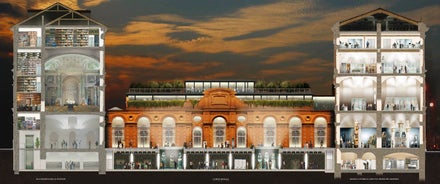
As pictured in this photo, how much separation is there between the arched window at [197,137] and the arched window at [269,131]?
6.80m

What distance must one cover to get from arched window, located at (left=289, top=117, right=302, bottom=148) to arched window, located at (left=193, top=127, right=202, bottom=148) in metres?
9.43

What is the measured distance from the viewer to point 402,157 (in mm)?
100875

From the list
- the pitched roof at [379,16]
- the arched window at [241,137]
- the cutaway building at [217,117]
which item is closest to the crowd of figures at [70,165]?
the cutaway building at [217,117]

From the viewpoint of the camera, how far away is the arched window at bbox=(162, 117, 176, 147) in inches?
4183

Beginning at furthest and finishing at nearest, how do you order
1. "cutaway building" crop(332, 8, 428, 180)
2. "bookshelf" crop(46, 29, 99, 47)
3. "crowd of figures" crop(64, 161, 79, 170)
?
"crowd of figures" crop(64, 161, 79, 170) → "bookshelf" crop(46, 29, 99, 47) → "cutaway building" crop(332, 8, 428, 180)

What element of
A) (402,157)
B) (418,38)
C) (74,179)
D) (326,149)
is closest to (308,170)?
(326,149)

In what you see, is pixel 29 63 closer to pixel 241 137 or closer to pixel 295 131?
pixel 241 137

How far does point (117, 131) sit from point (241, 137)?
13.0 meters

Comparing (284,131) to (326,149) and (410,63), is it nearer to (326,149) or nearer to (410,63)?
(326,149)

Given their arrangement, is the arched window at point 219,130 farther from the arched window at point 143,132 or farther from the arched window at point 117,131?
A: the arched window at point 117,131

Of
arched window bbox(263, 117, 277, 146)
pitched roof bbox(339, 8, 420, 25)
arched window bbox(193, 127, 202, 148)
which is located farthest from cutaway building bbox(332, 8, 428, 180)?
arched window bbox(193, 127, 202, 148)

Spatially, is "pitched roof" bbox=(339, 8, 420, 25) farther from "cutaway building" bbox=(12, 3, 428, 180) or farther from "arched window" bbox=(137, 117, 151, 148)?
"arched window" bbox=(137, 117, 151, 148)

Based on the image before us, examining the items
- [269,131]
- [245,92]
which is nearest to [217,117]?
[245,92]

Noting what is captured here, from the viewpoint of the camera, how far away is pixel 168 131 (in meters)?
107
